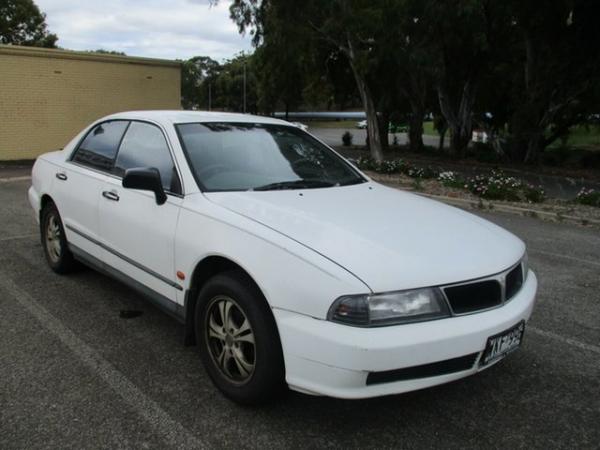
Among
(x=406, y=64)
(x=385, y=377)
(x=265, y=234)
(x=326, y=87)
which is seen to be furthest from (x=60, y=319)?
(x=326, y=87)

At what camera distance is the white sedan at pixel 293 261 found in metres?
2.48

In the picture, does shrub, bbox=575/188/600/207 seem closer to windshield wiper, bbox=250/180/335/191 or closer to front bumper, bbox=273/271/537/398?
windshield wiper, bbox=250/180/335/191

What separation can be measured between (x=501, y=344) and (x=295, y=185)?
63.3 inches

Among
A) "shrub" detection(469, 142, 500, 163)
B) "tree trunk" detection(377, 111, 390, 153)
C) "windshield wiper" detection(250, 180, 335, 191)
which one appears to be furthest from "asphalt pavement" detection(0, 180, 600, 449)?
"tree trunk" detection(377, 111, 390, 153)

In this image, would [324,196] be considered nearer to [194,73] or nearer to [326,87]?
[326,87]

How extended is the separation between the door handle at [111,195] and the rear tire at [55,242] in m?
0.99

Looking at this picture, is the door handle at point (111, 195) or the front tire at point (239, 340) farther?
the door handle at point (111, 195)

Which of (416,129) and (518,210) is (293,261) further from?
(416,129)

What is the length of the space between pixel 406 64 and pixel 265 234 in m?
15.6

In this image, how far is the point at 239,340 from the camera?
9.44ft

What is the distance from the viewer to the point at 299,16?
15.6 meters

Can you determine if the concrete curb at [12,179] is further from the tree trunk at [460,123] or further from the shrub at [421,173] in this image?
the tree trunk at [460,123]

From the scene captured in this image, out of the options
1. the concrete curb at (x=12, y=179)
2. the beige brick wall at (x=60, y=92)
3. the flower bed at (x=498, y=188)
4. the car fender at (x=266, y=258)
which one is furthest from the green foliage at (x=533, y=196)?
the beige brick wall at (x=60, y=92)

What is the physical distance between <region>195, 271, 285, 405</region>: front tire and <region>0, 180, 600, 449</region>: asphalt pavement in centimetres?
16
